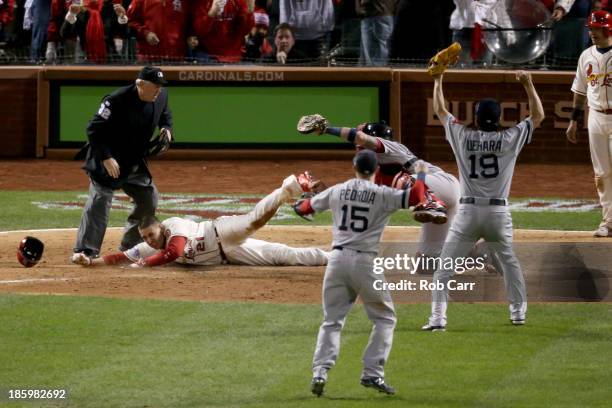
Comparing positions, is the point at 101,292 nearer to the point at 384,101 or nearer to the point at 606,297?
the point at 606,297

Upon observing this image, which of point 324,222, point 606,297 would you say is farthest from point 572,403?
point 324,222

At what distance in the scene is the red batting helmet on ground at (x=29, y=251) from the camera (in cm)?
1155

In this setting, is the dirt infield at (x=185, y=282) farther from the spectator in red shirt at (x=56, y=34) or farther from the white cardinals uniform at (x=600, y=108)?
the spectator in red shirt at (x=56, y=34)

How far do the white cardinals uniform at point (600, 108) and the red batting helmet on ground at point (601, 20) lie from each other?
29 centimetres

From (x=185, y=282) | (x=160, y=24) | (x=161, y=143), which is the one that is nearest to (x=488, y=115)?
(x=185, y=282)

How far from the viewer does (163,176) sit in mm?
18656

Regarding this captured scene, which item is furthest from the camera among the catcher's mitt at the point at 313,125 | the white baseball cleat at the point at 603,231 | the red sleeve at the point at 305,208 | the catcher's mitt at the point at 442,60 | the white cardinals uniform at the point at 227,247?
the white baseball cleat at the point at 603,231

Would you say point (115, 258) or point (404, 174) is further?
point (115, 258)

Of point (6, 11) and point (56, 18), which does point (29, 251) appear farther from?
point (6, 11)

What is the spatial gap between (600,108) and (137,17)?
27.4 ft

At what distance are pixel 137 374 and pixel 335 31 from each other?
1269 centimetres

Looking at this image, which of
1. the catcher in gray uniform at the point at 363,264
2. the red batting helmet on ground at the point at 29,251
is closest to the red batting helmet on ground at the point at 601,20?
the red batting helmet on ground at the point at 29,251

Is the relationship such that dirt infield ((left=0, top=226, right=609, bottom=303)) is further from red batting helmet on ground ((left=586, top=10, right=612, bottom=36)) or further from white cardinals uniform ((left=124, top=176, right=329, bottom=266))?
red batting helmet on ground ((left=586, top=10, right=612, bottom=36))

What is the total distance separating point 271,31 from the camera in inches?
803
